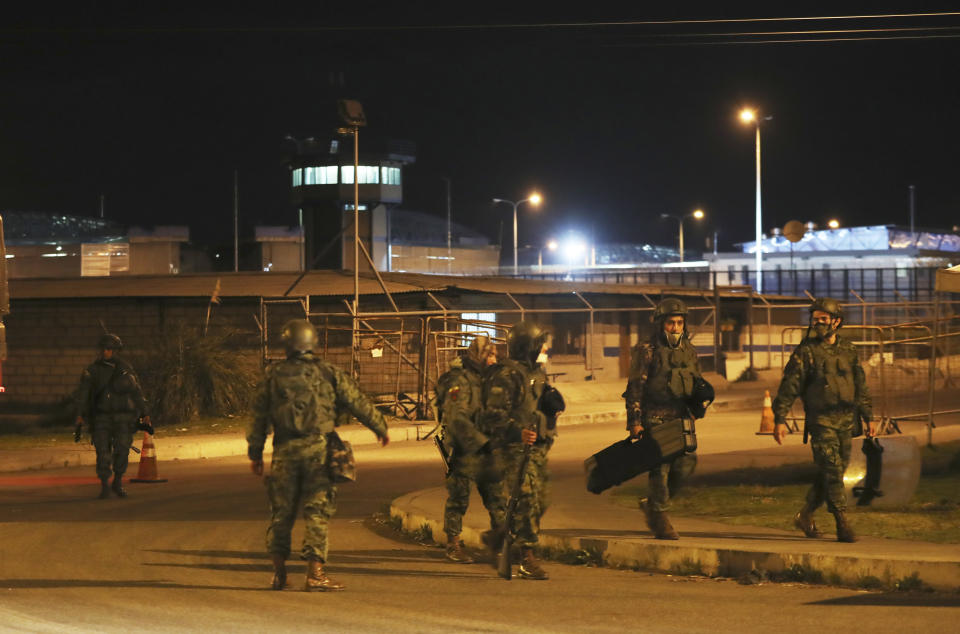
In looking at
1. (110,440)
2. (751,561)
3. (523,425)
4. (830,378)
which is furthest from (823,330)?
(110,440)

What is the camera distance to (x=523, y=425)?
9.07m

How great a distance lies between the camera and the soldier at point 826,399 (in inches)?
391

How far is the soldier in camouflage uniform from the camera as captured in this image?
924cm

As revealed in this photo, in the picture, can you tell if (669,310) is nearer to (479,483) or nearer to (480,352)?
(480,352)

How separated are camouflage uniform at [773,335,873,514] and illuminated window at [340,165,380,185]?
58.0 metres

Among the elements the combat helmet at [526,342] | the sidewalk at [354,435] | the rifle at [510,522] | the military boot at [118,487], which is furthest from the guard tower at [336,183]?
the rifle at [510,522]

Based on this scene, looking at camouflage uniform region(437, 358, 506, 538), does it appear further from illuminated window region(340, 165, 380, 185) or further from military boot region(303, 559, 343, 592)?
→ illuminated window region(340, 165, 380, 185)

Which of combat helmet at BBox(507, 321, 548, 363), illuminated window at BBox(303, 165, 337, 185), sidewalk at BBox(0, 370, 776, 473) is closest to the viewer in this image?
combat helmet at BBox(507, 321, 548, 363)

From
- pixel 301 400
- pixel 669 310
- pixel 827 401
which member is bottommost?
pixel 827 401

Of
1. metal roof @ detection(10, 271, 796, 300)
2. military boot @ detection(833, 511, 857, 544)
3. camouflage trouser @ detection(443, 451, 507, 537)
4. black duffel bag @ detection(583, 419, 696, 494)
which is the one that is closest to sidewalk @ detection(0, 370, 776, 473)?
metal roof @ detection(10, 271, 796, 300)

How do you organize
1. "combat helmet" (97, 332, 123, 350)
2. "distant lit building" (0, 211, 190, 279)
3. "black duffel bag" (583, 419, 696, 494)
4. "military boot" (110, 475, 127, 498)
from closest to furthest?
"black duffel bag" (583, 419, 696, 494), "combat helmet" (97, 332, 123, 350), "military boot" (110, 475, 127, 498), "distant lit building" (0, 211, 190, 279)

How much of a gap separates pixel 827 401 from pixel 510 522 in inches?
110

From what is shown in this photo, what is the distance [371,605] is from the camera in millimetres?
7863

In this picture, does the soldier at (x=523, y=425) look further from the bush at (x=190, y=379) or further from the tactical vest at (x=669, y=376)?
the bush at (x=190, y=379)
